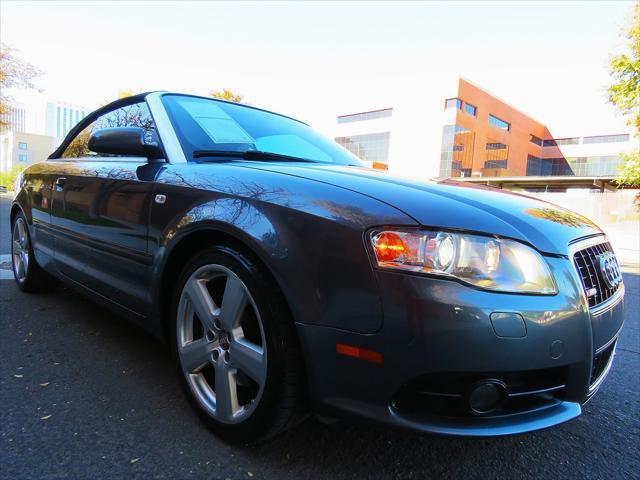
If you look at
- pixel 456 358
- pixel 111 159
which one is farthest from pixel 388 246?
pixel 111 159

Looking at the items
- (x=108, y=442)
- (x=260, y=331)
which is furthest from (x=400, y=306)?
(x=108, y=442)

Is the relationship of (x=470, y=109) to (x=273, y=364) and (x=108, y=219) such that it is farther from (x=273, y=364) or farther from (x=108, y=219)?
(x=273, y=364)

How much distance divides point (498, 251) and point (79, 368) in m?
2.21

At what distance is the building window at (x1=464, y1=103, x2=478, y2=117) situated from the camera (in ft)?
156

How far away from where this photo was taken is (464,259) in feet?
4.55

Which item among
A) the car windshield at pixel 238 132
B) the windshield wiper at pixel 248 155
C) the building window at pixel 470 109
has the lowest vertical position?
the windshield wiper at pixel 248 155

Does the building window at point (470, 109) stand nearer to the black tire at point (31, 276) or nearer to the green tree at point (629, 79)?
the green tree at point (629, 79)

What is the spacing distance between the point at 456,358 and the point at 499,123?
5959 cm

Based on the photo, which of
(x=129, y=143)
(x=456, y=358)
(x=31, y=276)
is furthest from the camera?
(x=31, y=276)

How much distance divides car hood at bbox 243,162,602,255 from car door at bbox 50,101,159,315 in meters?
0.76

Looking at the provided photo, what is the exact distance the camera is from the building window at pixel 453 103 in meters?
45.9

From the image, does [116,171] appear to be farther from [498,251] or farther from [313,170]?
[498,251]

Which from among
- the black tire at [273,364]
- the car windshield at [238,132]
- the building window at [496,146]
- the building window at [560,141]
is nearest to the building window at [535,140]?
the building window at [560,141]

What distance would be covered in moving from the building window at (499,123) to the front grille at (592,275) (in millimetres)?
55669
